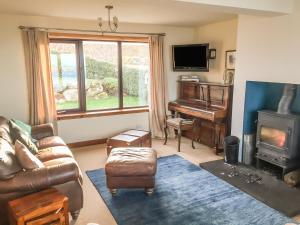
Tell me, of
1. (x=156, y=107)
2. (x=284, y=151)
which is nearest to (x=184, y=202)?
(x=284, y=151)

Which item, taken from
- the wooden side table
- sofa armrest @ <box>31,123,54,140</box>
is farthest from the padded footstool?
sofa armrest @ <box>31,123,54,140</box>

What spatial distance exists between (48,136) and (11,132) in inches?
29.3

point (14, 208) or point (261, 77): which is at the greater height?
point (261, 77)

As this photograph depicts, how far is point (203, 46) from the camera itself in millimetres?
4895

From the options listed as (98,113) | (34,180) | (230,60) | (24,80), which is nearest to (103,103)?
(98,113)

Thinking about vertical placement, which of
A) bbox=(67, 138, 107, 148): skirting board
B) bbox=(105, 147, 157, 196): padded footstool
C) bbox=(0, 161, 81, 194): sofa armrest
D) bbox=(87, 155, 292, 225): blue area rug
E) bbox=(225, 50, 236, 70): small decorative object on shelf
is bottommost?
bbox=(87, 155, 292, 225): blue area rug

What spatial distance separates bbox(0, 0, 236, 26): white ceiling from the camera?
3.34 metres

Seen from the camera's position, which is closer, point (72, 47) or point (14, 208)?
point (14, 208)

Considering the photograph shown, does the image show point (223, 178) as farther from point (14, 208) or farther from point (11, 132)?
point (11, 132)

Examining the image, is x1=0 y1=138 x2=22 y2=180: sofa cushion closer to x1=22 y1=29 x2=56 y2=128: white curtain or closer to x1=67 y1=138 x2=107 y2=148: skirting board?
x1=22 y1=29 x2=56 y2=128: white curtain

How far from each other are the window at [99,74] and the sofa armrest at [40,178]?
2.62m

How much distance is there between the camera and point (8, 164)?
2293 mm

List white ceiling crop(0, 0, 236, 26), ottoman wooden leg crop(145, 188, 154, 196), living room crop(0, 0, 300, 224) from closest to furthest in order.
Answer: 1. living room crop(0, 0, 300, 224)
2. ottoman wooden leg crop(145, 188, 154, 196)
3. white ceiling crop(0, 0, 236, 26)

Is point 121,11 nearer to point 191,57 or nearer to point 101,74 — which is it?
point 101,74
